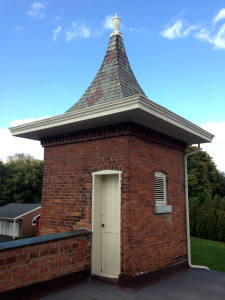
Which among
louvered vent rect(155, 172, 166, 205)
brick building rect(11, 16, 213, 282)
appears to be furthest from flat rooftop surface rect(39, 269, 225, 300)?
louvered vent rect(155, 172, 166, 205)

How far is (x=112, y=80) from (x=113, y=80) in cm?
4

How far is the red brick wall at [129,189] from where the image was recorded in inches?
214

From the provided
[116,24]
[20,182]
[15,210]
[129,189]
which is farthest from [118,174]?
[20,182]

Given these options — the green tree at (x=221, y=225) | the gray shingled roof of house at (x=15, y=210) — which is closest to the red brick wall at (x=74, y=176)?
the green tree at (x=221, y=225)

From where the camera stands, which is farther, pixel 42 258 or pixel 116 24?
pixel 116 24

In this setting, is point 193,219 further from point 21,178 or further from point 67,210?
point 21,178

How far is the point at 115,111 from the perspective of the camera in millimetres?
4980

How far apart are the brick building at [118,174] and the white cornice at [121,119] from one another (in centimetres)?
2

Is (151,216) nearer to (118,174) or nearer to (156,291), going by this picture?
(118,174)

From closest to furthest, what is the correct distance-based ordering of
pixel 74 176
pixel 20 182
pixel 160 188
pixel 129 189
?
pixel 129 189 < pixel 74 176 < pixel 160 188 < pixel 20 182

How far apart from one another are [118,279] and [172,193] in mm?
2687

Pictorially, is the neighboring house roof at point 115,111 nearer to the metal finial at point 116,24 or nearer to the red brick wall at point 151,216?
the metal finial at point 116,24

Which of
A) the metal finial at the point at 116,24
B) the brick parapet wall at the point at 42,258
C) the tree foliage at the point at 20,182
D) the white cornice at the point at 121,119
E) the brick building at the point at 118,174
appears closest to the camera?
the brick parapet wall at the point at 42,258

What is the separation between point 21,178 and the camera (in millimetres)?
44188
